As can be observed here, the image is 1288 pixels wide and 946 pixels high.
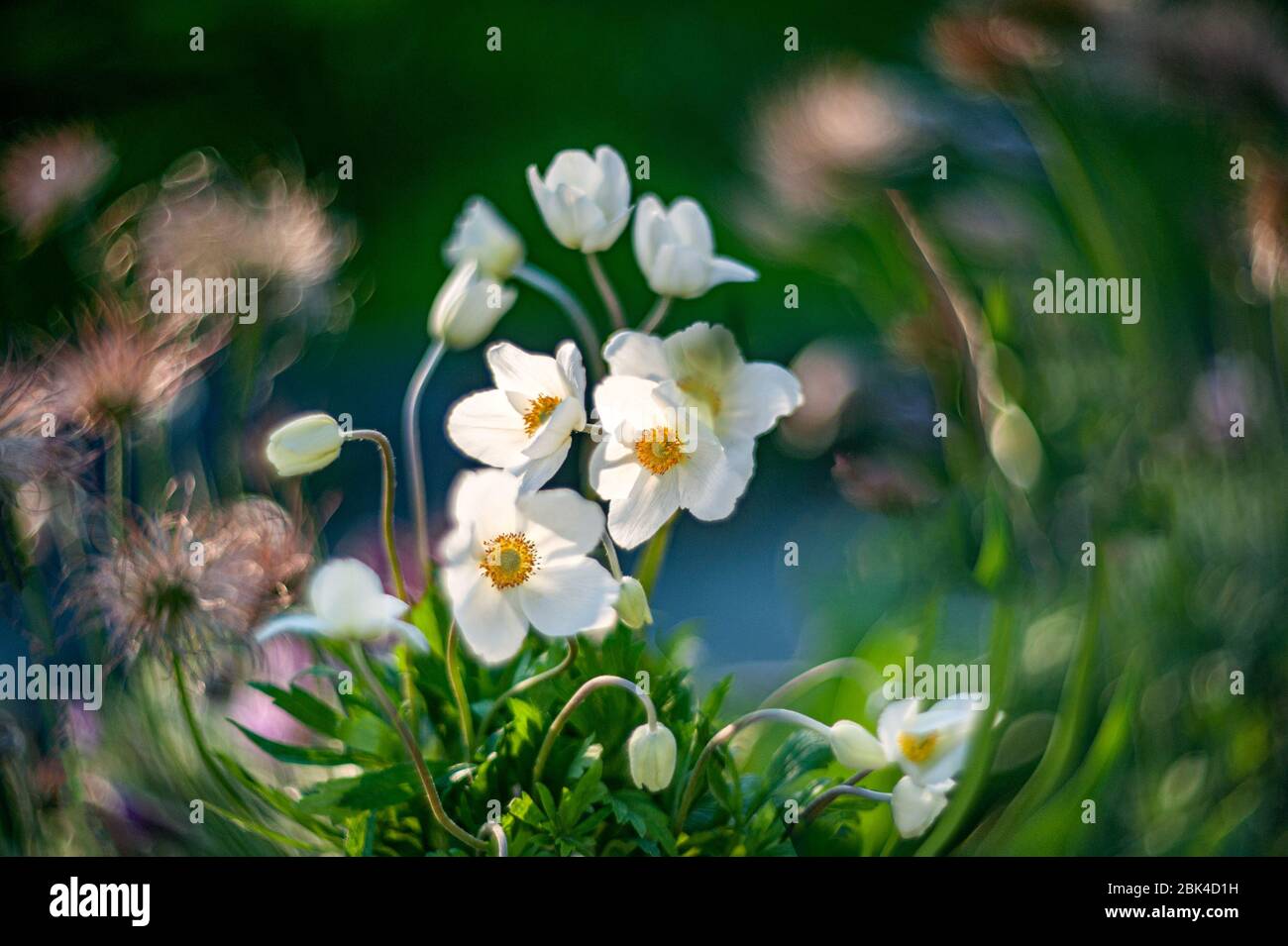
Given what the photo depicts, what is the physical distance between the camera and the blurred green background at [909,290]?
48cm

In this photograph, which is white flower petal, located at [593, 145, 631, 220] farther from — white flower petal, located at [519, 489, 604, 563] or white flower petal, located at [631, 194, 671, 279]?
white flower petal, located at [519, 489, 604, 563]

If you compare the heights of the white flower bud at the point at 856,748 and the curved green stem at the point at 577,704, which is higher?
the curved green stem at the point at 577,704

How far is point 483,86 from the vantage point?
0.58m

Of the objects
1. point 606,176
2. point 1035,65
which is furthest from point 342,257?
point 1035,65

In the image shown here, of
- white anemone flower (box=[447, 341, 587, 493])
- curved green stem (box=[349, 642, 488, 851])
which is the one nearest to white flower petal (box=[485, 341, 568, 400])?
white anemone flower (box=[447, 341, 587, 493])

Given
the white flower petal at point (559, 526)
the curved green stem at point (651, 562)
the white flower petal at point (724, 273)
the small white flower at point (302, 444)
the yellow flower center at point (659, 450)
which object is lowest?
the curved green stem at point (651, 562)

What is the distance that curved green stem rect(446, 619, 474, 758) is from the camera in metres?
0.41

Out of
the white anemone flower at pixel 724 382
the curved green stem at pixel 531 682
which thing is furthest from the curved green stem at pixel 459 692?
the white anemone flower at pixel 724 382

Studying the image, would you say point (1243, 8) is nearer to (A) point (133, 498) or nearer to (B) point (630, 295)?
(B) point (630, 295)

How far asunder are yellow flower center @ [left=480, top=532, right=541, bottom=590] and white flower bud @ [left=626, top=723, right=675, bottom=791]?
0.21ft

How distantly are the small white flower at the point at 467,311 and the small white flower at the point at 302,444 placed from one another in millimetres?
60

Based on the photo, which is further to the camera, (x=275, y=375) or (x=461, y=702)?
(x=275, y=375)

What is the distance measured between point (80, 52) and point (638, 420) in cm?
36

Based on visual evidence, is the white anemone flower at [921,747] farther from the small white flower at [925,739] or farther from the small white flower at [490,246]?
the small white flower at [490,246]
